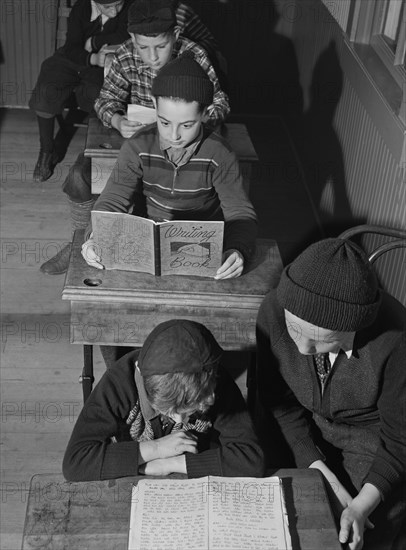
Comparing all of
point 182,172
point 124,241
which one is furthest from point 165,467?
point 182,172

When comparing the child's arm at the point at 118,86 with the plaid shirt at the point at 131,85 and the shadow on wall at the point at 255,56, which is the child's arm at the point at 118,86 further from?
the shadow on wall at the point at 255,56

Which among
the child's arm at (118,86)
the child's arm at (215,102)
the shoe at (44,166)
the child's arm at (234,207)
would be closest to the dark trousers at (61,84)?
the shoe at (44,166)

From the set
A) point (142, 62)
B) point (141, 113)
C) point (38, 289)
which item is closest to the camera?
point (141, 113)

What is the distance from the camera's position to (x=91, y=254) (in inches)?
108

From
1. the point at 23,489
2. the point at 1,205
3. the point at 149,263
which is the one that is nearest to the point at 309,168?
the point at 1,205

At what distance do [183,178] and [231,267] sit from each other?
0.55m

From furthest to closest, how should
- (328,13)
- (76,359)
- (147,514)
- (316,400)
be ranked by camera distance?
(328,13) → (76,359) → (316,400) → (147,514)

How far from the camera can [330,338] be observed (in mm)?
2059

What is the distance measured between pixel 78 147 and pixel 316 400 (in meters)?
3.75

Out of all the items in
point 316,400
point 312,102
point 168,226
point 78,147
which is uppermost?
point 168,226

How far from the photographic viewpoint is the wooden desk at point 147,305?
2674mm

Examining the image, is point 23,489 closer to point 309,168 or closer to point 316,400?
point 316,400

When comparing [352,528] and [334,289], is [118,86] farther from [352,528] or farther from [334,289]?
[352,528]

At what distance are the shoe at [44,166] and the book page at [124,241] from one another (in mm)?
2543
